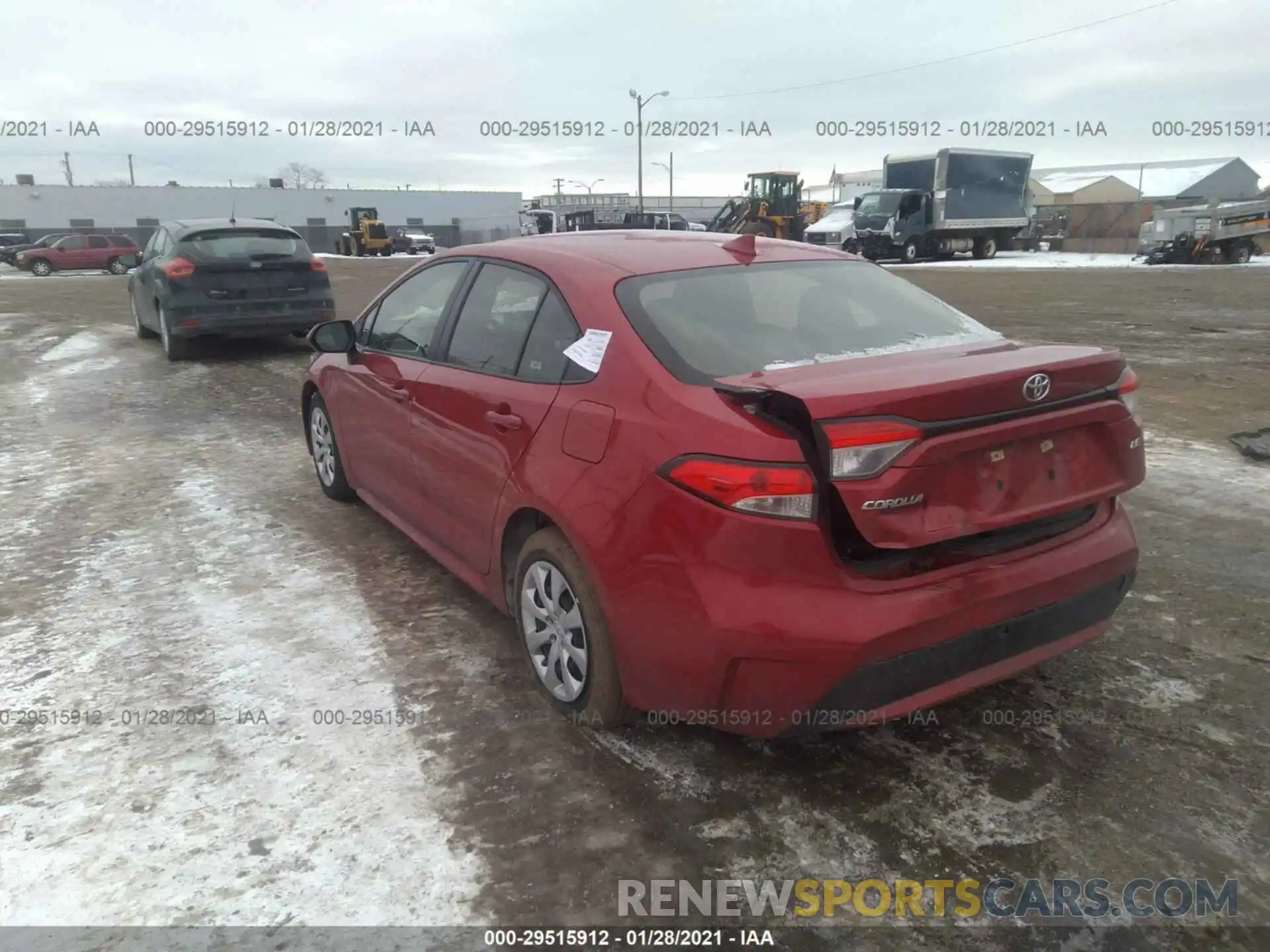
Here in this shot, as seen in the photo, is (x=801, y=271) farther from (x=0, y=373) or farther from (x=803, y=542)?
(x=0, y=373)

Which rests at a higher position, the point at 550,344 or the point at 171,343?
the point at 550,344

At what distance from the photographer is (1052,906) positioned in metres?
2.26

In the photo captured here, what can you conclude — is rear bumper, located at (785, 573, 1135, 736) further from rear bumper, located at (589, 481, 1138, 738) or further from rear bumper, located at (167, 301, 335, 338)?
rear bumper, located at (167, 301, 335, 338)

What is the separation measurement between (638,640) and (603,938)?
0.80 m

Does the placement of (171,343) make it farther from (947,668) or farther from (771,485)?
(947,668)

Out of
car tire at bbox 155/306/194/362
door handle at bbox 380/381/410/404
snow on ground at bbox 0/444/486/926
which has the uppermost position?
door handle at bbox 380/381/410/404

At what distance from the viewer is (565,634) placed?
3.02m

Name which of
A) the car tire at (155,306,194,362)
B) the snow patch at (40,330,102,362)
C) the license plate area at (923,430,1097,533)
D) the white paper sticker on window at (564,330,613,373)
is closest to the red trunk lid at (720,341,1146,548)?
the license plate area at (923,430,1097,533)

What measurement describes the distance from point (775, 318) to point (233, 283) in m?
8.67

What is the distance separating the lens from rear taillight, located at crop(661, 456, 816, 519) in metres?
2.34

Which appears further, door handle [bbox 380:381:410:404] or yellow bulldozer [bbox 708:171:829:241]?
yellow bulldozer [bbox 708:171:829:241]

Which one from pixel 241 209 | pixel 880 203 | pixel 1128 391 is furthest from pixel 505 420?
pixel 241 209

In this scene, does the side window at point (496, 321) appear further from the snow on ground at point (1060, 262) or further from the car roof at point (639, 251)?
the snow on ground at point (1060, 262)

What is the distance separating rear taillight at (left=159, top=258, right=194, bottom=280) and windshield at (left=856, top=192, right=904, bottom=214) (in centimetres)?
2730
